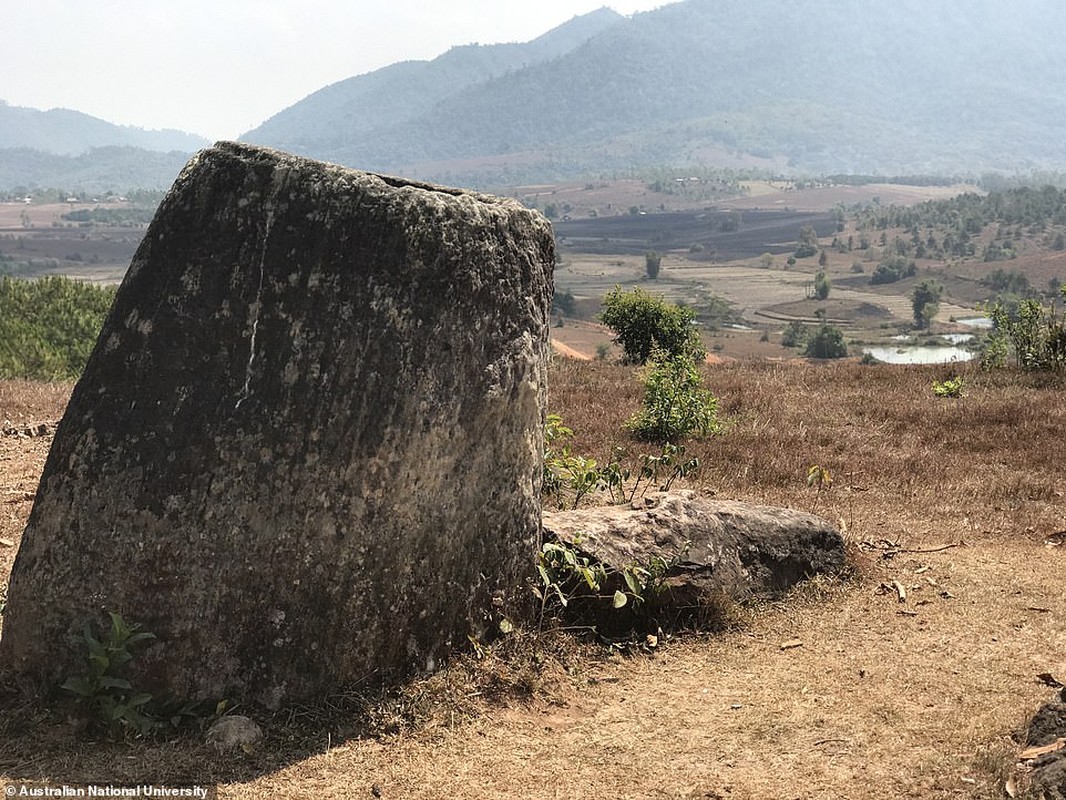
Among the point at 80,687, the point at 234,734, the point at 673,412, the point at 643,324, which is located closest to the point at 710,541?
the point at 234,734

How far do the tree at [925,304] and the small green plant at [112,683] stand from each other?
115 m

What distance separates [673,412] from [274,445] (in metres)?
7.92

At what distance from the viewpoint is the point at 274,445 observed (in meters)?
5.02

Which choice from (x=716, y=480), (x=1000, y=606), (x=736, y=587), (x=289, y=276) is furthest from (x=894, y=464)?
(x=289, y=276)

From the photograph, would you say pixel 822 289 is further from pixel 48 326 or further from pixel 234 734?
pixel 234 734

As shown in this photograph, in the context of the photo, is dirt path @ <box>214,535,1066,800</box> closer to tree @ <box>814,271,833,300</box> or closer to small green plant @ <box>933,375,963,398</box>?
small green plant @ <box>933,375,963,398</box>

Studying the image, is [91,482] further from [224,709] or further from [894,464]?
[894,464]

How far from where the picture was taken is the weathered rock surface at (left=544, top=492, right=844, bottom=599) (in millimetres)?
6695

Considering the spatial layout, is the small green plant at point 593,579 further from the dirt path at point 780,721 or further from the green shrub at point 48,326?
the green shrub at point 48,326

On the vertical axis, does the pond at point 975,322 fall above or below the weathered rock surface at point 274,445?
below

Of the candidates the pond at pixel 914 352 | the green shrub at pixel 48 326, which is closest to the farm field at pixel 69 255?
the pond at pixel 914 352

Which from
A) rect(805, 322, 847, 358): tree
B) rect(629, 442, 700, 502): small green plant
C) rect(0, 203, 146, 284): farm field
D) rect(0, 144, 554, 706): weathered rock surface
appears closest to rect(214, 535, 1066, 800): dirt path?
rect(0, 144, 554, 706): weathered rock surface

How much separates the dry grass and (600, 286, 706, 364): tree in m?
13.6

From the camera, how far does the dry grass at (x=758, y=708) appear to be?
463 cm
